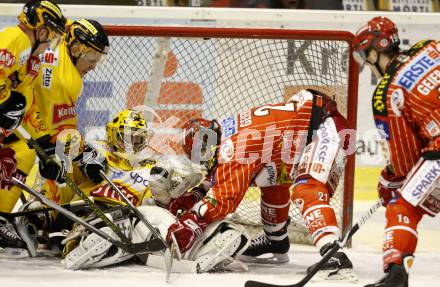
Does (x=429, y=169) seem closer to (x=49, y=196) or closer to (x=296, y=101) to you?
(x=296, y=101)

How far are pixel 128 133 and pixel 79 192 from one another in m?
0.39

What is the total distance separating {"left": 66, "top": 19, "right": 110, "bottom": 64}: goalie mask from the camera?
4.62 meters

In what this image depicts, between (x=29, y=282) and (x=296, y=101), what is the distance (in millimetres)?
1438

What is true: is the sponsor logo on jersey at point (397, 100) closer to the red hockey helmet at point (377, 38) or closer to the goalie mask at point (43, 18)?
the red hockey helmet at point (377, 38)

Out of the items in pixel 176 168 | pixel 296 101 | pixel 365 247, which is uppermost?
pixel 296 101

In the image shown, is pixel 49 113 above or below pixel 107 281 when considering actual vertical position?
above

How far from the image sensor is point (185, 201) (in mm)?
4574

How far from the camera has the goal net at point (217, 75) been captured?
5.09 m

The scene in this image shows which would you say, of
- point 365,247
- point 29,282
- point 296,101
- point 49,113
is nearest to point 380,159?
point 365,247

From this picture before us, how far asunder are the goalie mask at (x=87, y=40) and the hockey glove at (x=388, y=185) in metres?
1.52

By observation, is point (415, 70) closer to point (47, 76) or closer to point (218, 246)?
point (218, 246)

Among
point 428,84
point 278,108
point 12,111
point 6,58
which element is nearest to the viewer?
point 428,84

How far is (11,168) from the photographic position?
452 cm

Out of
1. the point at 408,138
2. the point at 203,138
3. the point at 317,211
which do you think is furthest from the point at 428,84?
the point at 203,138
